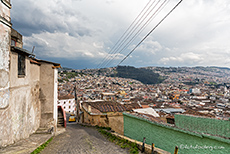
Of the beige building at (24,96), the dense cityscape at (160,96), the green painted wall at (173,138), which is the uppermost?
the beige building at (24,96)

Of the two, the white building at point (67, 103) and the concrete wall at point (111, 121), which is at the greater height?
the concrete wall at point (111, 121)

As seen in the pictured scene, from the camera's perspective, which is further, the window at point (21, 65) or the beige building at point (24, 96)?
the window at point (21, 65)

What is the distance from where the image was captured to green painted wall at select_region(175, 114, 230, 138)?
A: 4399 mm

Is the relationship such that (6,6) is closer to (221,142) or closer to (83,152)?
(83,152)

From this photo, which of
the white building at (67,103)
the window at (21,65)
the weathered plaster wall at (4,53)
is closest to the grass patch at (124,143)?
Answer: the weathered plaster wall at (4,53)

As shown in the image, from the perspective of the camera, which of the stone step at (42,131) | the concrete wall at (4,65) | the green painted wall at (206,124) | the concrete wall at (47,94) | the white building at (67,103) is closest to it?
the concrete wall at (4,65)

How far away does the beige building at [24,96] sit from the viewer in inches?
176

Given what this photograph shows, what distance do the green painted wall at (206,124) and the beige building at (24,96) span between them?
19.6 ft

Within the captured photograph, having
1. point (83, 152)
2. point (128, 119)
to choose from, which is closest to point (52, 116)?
point (83, 152)

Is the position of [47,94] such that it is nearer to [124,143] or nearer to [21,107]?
[21,107]

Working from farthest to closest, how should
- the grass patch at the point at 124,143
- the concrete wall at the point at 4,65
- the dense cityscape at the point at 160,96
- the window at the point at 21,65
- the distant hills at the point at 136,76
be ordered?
1. the distant hills at the point at 136,76
2. the dense cityscape at the point at 160,96
3. the window at the point at 21,65
4. the grass patch at the point at 124,143
5. the concrete wall at the point at 4,65

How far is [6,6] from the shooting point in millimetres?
4461

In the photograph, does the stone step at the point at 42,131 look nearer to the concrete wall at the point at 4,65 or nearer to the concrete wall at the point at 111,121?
the concrete wall at the point at 4,65

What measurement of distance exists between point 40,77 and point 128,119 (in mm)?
5314
